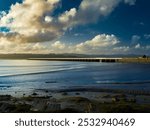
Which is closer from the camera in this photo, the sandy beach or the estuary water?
the sandy beach

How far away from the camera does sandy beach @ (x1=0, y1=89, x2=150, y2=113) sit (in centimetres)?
1272

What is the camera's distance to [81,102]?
46.3 ft

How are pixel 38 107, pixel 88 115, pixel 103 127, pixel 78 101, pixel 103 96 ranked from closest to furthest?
pixel 103 127 < pixel 88 115 < pixel 38 107 < pixel 78 101 < pixel 103 96

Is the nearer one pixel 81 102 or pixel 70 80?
pixel 81 102

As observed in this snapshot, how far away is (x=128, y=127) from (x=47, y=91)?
8.39 meters

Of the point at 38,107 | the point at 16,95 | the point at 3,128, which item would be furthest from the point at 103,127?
the point at 16,95

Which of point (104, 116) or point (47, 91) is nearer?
point (104, 116)

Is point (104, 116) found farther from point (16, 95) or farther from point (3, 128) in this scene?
point (16, 95)

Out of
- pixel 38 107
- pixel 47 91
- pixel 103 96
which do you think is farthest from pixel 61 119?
pixel 47 91

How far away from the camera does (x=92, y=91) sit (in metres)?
17.8

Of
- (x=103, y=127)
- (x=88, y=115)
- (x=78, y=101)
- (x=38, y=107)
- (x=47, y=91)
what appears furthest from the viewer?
(x=47, y=91)

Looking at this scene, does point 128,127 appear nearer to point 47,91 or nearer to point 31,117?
point 31,117

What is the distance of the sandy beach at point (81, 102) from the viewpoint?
12.7 meters

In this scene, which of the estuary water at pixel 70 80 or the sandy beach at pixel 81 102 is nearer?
the sandy beach at pixel 81 102
